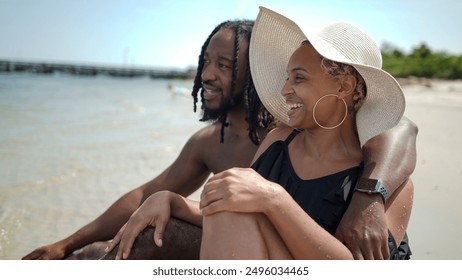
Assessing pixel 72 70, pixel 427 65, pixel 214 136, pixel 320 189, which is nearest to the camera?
pixel 320 189

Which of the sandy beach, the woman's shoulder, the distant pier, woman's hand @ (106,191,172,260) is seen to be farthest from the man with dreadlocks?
the distant pier

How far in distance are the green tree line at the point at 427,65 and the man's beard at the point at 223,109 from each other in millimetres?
22379

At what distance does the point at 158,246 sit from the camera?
86.7 inches

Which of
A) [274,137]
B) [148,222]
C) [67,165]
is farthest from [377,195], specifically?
[67,165]

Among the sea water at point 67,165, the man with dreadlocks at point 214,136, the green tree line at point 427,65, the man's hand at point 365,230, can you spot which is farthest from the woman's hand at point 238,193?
the green tree line at point 427,65

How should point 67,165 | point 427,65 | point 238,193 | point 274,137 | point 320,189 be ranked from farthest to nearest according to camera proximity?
point 427,65, point 67,165, point 274,137, point 320,189, point 238,193

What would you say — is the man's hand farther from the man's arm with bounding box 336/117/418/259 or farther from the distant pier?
the distant pier

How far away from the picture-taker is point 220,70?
2.98 meters

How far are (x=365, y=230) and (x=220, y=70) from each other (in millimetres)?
1361

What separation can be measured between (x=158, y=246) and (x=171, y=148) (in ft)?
19.2

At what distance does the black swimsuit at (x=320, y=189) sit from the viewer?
6.82ft

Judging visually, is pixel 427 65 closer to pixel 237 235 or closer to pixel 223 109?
pixel 223 109

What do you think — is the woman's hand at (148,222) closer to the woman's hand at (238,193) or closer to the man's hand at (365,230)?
the woman's hand at (238,193)
